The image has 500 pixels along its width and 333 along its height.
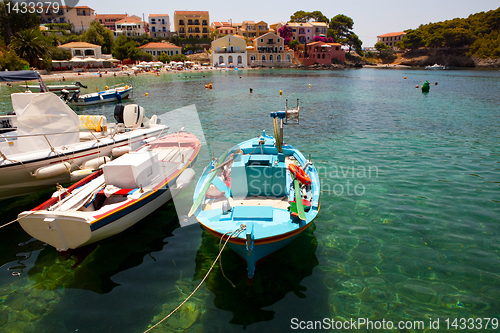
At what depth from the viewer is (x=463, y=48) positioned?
114000mm

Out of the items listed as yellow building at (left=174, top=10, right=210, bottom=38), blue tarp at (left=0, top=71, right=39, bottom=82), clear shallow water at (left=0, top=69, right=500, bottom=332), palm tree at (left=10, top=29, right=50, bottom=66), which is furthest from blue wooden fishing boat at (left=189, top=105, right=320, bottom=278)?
yellow building at (left=174, top=10, right=210, bottom=38)

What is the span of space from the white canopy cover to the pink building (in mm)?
116641

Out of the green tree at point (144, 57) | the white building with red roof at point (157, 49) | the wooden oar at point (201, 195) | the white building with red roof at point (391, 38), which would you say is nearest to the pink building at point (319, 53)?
the white building with red roof at point (157, 49)

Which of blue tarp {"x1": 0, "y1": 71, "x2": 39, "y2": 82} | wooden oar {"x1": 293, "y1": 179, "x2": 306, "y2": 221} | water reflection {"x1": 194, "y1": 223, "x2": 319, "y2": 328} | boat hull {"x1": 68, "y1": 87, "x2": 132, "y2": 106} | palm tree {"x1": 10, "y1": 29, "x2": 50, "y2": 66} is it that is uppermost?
palm tree {"x1": 10, "y1": 29, "x2": 50, "y2": 66}

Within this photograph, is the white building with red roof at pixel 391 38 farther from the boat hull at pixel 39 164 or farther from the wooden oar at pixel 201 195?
the wooden oar at pixel 201 195

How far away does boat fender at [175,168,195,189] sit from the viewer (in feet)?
37.5

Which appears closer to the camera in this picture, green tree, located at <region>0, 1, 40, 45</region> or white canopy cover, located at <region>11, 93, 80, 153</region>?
white canopy cover, located at <region>11, 93, 80, 153</region>

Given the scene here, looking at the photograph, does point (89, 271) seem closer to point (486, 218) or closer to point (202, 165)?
point (202, 165)

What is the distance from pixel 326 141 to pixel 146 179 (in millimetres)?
13335

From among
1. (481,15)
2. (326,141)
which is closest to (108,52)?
(326,141)

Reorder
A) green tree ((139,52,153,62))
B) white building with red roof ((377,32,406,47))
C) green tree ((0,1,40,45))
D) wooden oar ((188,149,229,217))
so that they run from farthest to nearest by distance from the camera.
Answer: white building with red roof ((377,32,406,47))
green tree ((139,52,153,62))
green tree ((0,1,40,45))
wooden oar ((188,149,229,217))

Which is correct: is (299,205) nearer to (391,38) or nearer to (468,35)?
(468,35)

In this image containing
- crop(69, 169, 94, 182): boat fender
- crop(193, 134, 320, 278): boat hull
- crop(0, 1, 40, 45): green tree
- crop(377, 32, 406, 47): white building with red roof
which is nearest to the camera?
crop(193, 134, 320, 278): boat hull

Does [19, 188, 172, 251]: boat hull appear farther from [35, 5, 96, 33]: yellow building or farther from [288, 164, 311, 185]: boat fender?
[35, 5, 96, 33]: yellow building
